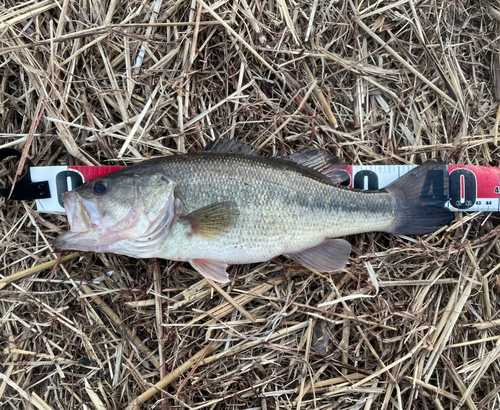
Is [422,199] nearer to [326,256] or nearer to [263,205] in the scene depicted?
[326,256]

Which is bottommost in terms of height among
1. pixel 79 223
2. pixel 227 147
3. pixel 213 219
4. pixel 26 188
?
pixel 213 219

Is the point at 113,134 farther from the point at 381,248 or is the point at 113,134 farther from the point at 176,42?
the point at 381,248

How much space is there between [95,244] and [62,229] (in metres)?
0.64

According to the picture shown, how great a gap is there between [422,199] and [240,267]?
1501 millimetres

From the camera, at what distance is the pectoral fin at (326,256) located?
8.16 ft

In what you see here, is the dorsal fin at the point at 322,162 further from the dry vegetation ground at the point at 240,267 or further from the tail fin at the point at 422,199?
the tail fin at the point at 422,199

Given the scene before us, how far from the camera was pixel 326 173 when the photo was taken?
103 inches

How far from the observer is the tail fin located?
8.44 ft

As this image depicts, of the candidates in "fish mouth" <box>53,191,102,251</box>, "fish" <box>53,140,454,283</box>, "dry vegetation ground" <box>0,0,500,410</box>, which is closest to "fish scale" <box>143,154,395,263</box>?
"fish" <box>53,140,454,283</box>

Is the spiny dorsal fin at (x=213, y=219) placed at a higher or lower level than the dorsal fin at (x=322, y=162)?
lower

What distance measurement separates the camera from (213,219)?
2.22 m

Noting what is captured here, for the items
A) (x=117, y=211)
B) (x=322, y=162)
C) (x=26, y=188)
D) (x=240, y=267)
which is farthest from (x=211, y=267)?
(x=26, y=188)

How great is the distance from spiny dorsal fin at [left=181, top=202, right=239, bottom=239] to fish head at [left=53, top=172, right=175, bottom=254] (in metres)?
0.16

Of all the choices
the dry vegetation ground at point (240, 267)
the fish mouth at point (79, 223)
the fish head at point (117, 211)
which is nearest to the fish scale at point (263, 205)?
the fish head at point (117, 211)
